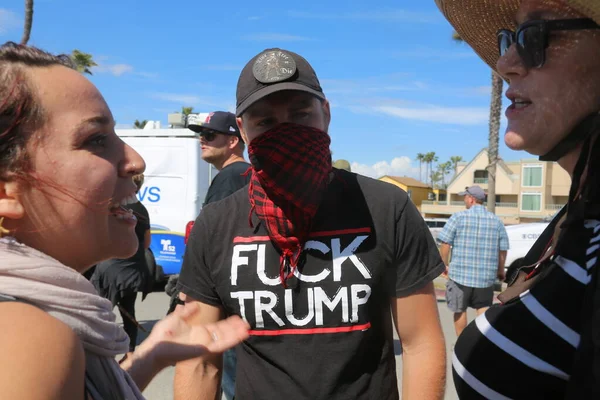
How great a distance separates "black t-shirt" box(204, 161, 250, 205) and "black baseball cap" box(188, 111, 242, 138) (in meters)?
0.46

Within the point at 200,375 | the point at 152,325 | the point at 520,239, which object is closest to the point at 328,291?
the point at 200,375

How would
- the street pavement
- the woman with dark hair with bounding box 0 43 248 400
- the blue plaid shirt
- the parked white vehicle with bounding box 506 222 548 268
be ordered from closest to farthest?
the woman with dark hair with bounding box 0 43 248 400 → the street pavement → the blue plaid shirt → the parked white vehicle with bounding box 506 222 548 268

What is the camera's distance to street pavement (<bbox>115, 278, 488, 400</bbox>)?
490 centimetres

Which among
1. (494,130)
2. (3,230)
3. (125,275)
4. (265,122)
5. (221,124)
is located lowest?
(125,275)

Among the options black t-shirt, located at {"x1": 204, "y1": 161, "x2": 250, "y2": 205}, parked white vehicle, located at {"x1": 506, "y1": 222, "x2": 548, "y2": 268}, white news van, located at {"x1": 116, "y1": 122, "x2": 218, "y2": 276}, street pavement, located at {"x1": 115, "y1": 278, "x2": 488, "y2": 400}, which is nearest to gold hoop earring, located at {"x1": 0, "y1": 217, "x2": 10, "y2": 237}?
black t-shirt, located at {"x1": 204, "y1": 161, "x2": 250, "y2": 205}

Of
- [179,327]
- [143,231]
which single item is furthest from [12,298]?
[143,231]

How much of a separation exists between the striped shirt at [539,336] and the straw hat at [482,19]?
2.77 feet

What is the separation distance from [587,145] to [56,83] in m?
1.17

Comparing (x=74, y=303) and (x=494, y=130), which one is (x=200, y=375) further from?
(x=494, y=130)

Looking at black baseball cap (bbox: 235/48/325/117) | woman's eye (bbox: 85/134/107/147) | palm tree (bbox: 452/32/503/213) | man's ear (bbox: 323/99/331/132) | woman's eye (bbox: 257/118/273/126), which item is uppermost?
palm tree (bbox: 452/32/503/213)

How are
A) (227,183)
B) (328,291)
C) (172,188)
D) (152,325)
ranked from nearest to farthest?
(328,291)
(227,183)
(152,325)
(172,188)

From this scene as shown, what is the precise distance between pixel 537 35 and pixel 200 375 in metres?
1.67

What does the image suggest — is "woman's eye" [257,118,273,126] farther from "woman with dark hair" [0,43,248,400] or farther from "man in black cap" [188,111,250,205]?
"man in black cap" [188,111,250,205]

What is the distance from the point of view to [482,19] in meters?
1.72
